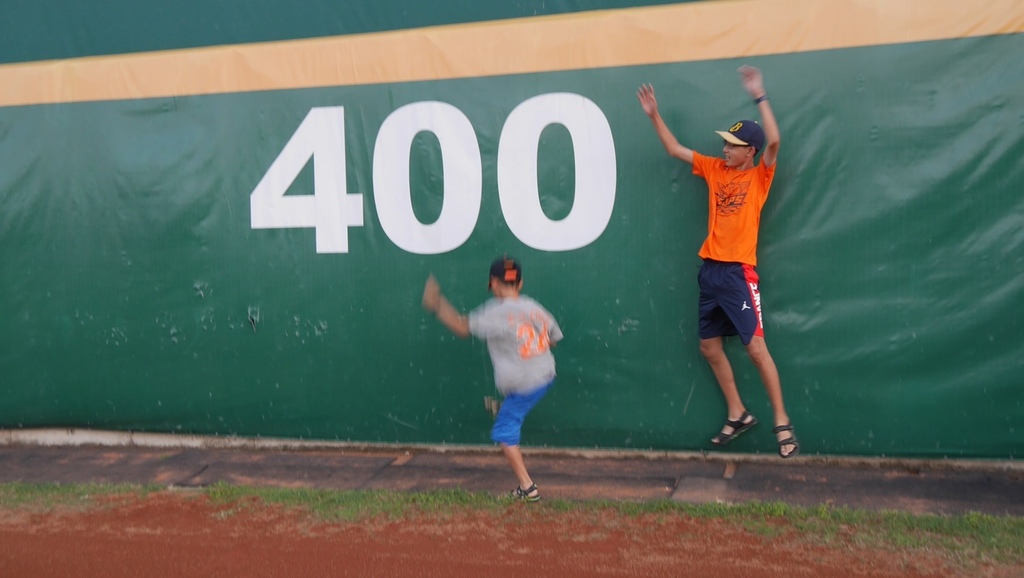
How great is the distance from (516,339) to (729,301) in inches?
44.8

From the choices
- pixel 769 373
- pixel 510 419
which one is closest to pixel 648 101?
pixel 769 373

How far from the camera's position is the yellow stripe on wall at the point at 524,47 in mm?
5016

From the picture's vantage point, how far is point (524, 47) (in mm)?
5543

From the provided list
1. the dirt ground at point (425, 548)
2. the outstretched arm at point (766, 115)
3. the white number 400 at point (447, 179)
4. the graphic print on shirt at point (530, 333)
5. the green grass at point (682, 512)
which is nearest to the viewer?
the dirt ground at point (425, 548)

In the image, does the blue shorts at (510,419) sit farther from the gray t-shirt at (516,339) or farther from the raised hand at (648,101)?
the raised hand at (648,101)

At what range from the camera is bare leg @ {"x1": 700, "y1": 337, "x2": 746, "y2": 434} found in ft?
17.1

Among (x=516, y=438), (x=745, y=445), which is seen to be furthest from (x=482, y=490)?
(x=745, y=445)

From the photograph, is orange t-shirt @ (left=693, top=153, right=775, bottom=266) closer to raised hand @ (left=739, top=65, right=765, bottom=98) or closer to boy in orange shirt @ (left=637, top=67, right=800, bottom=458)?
boy in orange shirt @ (left=637, top=67, right=800, bottom=458)

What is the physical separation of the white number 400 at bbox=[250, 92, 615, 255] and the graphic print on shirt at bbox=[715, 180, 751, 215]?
25.1 inches

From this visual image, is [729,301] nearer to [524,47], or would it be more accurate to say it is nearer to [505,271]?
[505,271]

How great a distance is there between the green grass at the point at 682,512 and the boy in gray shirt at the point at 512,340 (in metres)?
0.40

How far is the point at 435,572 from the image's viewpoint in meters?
4.02

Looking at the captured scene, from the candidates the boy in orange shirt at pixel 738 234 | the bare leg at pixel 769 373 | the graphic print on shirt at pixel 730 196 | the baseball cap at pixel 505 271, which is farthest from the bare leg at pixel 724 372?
the baseball cap at pixel 505 271

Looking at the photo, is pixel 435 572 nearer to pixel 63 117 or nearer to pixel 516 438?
pixel 516 438
